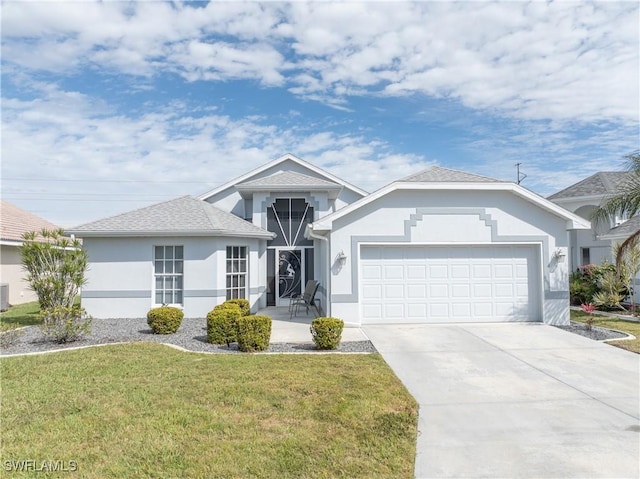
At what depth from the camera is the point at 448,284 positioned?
483 inches

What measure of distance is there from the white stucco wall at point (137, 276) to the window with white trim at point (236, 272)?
752mm

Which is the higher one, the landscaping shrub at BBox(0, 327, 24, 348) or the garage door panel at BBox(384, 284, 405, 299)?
the garage door panel at BBox(384, 284, 405, 299)

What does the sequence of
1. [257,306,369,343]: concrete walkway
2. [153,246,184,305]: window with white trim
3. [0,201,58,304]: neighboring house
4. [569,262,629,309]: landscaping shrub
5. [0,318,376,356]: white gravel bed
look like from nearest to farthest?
[0,318,376,356]: white gravel bed → [257,306,369,343]: concrete walkway → [153,246,184,305]: window with white trim → [569,262,629,309]: landscaping shrub → [0,201,58,304]: neighboring house

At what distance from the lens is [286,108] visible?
1967cm

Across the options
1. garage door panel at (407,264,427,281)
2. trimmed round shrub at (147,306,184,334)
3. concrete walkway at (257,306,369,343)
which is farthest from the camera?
garage door panel at (407,264,427,281)

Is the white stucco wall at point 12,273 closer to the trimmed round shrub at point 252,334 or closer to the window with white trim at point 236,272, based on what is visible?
the window with white trim at point 236,272

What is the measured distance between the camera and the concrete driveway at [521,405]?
13.3 ft

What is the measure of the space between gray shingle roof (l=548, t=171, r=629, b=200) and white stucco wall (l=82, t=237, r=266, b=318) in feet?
64.9

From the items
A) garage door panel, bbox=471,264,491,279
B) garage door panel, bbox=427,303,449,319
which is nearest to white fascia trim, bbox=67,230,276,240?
garage door panel, bbox=427,303,449,319

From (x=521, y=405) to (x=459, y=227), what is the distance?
7.29 meters

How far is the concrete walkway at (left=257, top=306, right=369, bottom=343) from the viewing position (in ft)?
33.1

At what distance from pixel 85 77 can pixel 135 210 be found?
196 inches

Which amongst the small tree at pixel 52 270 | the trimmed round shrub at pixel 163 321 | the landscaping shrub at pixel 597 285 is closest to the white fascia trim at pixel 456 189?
the landscaping shrub at pixel 597 285

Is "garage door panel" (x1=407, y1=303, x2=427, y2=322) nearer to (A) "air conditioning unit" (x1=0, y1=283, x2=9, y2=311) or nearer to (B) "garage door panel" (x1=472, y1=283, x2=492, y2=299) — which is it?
(B) "garage door panel" (x1=472, y1=283, x2=492, y2=299)
